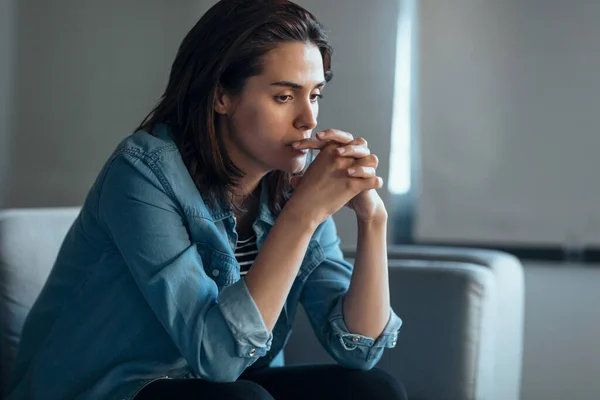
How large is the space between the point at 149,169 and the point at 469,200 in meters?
1.45

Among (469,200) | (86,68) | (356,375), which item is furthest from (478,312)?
(86,68)

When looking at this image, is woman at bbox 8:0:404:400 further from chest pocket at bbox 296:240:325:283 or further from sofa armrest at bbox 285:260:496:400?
sofa armrest at bbox 285:260:496:400

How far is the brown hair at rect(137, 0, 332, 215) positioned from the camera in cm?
121

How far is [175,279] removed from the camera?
1.08 meters

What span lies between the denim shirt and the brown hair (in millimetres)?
38

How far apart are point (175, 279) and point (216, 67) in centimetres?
34

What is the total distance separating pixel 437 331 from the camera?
5.10ft

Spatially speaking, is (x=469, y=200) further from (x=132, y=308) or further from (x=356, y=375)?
(x=132, y=308)

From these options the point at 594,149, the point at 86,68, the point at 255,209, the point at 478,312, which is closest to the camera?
the point at 255,209

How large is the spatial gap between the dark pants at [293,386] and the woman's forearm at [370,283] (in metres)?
0.07

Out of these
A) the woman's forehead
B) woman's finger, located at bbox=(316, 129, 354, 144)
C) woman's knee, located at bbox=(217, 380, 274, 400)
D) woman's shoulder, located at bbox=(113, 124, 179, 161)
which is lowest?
woman's knee, located at bbox=(217, 380, 274, 400)

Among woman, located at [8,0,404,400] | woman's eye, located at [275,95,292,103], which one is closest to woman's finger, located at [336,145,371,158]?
woman, located at [8,0,404,400]

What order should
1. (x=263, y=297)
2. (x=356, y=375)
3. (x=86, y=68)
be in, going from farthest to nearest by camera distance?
(x=86, y=68)
(x=356, y=375)
(x=263, y=297)

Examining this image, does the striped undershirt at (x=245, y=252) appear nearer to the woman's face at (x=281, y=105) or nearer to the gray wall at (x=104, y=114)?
the woman's face at (x=281, y=105)
